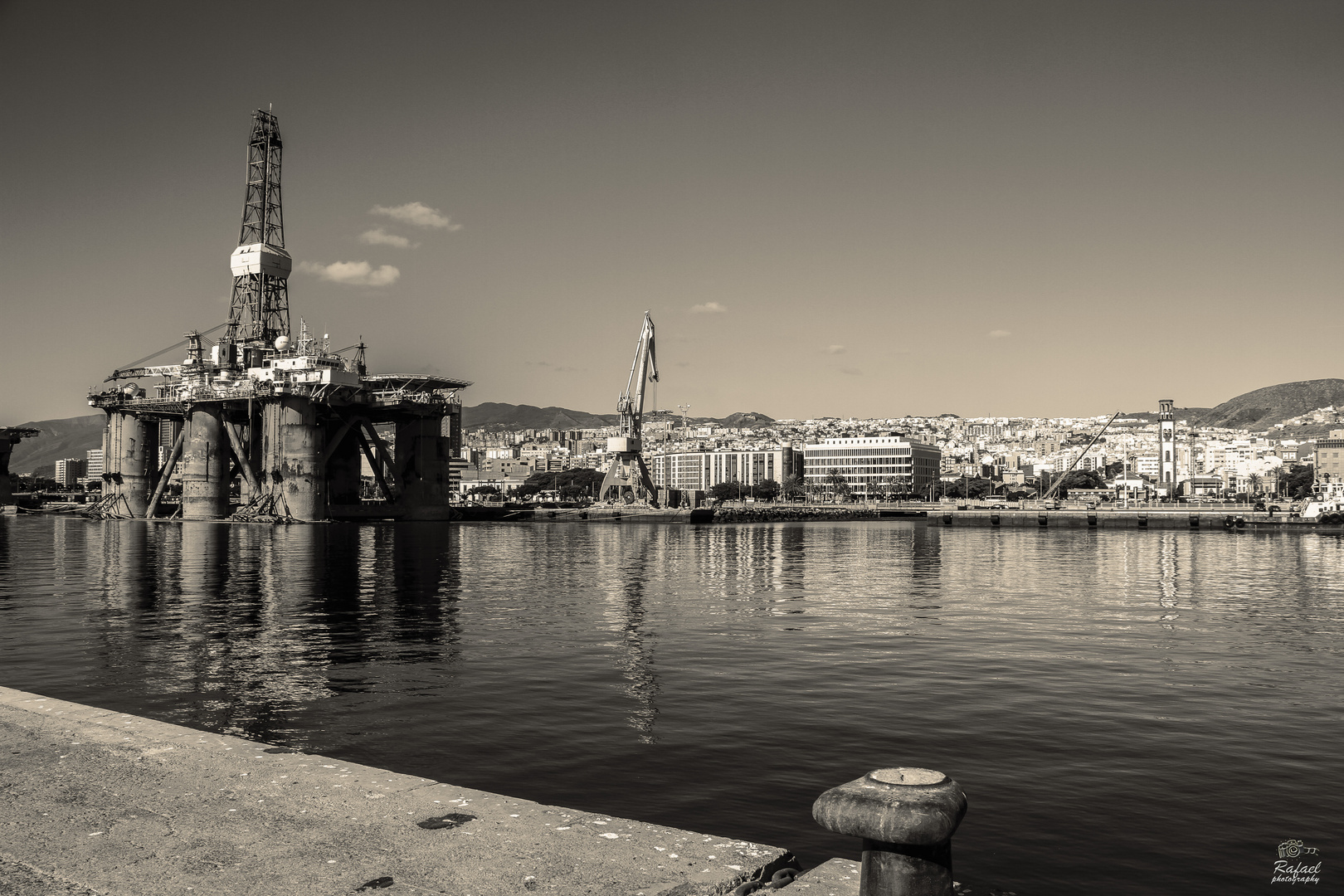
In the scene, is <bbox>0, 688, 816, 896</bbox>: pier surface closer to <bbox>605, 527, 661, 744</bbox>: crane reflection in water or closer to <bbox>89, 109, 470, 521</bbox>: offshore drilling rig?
<bbox>605, 527, 661, 744</bbox>: crane reflection in water

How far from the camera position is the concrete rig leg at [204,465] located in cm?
10006

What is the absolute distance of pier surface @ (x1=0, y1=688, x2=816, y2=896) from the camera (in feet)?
17.1

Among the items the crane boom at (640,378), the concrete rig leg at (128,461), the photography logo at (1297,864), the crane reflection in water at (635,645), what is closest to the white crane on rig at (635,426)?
the crane boom at (640,378)

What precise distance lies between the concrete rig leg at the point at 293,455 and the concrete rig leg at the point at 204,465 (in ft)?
25.5

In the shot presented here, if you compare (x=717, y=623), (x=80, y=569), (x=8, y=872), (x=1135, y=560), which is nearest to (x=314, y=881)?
(x=8, y=872)

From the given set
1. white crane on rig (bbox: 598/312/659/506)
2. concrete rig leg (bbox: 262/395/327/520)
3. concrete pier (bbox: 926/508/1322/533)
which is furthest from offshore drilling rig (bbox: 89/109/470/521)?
concrete pier (bbox: 926/508/1322/533)

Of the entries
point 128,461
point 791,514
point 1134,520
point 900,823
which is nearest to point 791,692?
point 900,823

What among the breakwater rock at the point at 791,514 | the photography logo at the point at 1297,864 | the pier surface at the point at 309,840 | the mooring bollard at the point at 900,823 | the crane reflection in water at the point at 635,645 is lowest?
the breakwater rock at the point at 791,514

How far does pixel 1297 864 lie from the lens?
8.38 m

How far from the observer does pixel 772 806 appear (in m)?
9.71

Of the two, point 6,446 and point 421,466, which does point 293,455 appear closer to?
point 421,466

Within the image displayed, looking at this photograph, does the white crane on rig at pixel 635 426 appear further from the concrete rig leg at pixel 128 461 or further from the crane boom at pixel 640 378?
the concrete rig leg at pixel 128 461

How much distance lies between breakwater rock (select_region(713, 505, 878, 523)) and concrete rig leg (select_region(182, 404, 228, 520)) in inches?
2529

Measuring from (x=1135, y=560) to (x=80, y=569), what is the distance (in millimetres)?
53241
